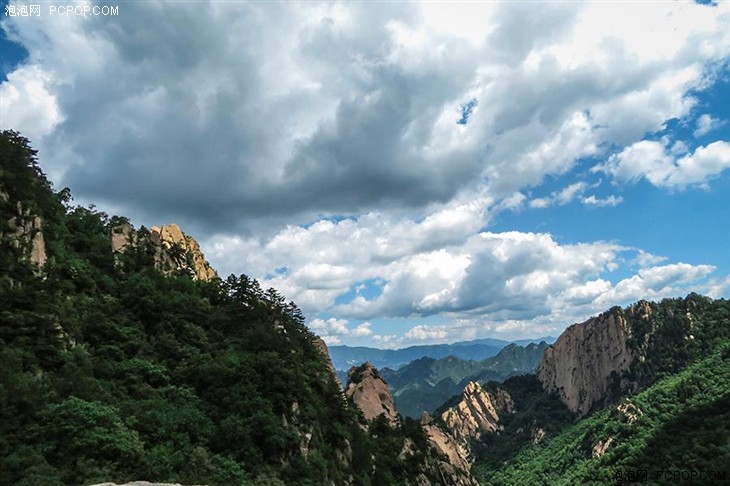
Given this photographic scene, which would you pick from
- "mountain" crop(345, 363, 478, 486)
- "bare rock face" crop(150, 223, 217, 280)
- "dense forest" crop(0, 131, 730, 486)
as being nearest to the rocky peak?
"mountain" crop(345, 363, 478, 486)

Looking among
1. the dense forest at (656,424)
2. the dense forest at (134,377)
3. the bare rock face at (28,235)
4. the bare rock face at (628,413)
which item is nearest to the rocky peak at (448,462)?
the dense forest at (134,377)

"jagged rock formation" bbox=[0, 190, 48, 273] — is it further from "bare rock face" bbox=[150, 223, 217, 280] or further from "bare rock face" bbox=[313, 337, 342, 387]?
"bare rock face" bbox=[313, 337, 342, 387]

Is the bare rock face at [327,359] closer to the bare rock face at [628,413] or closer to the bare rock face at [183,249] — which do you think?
the bare rock face at [183,249]

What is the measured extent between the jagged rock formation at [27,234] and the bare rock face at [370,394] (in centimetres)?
6019

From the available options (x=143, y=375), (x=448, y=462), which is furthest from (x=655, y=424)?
(x=143, y=375)

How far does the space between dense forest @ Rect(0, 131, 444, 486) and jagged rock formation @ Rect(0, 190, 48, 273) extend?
0.12 metres

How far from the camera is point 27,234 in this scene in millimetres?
35312

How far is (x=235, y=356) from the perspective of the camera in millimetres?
39312

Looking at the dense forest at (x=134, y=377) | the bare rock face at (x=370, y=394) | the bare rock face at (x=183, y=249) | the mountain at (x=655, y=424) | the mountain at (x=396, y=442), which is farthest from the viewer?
the mountain at (x=655, y=424)

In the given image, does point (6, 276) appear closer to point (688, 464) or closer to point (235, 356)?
point (235, 356)

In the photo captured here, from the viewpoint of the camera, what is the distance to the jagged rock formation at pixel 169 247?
188 feet

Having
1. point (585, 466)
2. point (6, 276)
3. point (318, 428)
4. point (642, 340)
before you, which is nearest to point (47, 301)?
point (6, 276)

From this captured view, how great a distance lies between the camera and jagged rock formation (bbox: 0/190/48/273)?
3416 cm

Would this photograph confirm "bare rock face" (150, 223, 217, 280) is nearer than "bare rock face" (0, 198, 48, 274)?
No
